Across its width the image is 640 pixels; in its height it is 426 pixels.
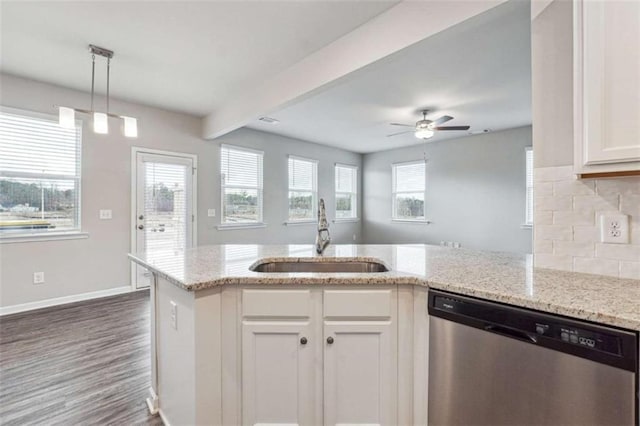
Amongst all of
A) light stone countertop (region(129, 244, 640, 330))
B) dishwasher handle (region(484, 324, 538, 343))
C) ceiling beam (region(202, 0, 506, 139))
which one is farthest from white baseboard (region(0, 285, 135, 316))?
dishwasher handle (region(484, 324, 538, 343))

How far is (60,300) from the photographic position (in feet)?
12.0

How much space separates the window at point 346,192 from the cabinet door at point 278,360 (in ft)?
20.2

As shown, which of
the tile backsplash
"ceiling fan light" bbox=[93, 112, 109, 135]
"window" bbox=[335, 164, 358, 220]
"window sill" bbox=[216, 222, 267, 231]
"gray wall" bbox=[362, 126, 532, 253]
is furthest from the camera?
"window" bbox=[335, 164, 358, 220]

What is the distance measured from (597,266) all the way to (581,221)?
215 mm

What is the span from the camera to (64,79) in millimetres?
3445

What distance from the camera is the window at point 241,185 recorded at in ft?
17.3

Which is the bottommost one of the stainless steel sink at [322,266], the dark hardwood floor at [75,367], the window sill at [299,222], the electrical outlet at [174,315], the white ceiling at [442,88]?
the dark hardwood floor at [75,367]

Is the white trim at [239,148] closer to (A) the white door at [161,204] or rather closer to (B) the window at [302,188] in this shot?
(A) the white door at [161,204]

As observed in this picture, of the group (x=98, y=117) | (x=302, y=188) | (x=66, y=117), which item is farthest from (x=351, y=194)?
(x=66, y=117)

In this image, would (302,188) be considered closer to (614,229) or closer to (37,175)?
(37,175)

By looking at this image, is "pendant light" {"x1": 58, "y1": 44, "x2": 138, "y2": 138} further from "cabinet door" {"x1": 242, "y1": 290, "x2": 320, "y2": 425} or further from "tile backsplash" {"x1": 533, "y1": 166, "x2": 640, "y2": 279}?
"tile backsplash" {"x1": 533, "y1": 166, "x2": 640, "y2": 279}

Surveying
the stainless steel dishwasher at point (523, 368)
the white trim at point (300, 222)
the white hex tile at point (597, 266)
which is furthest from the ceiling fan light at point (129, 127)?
the white trim at point (300, 222)

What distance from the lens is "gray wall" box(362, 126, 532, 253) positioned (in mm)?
5492

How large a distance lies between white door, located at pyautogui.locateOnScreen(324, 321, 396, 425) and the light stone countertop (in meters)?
0.23
